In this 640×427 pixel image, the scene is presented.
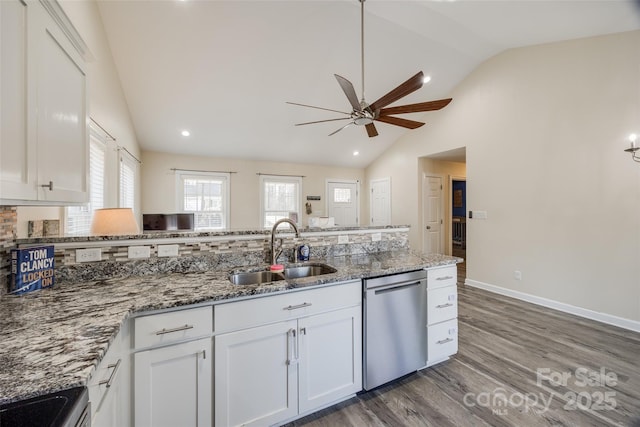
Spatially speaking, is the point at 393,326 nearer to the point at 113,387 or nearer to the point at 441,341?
the point at 441,341

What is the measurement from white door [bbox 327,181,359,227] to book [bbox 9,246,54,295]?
19.1 ft

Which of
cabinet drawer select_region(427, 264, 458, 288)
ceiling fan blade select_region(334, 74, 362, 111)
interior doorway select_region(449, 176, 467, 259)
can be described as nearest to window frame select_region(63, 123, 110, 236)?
ceiling fan blade select_region(334, 74, 362, 111)

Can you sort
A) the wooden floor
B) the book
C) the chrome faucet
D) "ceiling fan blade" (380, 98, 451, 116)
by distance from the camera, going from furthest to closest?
1. "ceiling fan blade" (380, 98, 451, 116)
2. the chrome faucet
3. the wooden floor
4. the book

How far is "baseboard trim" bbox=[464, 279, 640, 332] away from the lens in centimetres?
278

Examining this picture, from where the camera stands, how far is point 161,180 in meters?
5.33

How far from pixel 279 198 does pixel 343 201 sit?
183cm

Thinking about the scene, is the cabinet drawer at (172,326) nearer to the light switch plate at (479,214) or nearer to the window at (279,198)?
the light switch plate at (479,214)

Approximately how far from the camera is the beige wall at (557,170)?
282 centimetres

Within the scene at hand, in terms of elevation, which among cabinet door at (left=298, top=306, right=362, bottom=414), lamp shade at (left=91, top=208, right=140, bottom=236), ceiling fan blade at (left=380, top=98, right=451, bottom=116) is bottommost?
cabinet door at (left=298, top=306, right=362, bottom=414)

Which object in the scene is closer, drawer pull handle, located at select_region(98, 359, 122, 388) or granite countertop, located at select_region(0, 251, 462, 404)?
granite countertop, located at select_region(0, 251, 462, 404)

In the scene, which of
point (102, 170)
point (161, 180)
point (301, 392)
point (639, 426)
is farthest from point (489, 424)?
point (161, 180)

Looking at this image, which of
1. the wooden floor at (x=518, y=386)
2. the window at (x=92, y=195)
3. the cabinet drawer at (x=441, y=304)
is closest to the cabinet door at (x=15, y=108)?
the window at (x=92, y=195)

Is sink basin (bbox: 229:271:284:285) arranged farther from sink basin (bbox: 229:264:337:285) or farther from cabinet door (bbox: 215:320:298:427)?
cabinet door (bbox: 215:320:298:427)

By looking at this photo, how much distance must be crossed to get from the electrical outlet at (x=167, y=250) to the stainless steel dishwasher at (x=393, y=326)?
1329mm
